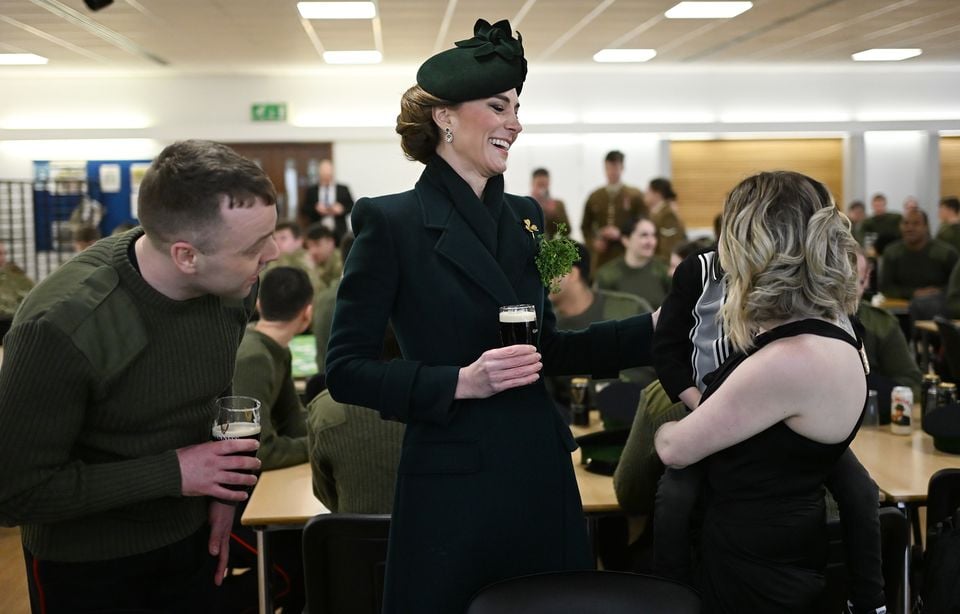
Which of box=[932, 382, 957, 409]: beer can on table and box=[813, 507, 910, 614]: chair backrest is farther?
box=[932, 382, 957, 409]: beer can on table

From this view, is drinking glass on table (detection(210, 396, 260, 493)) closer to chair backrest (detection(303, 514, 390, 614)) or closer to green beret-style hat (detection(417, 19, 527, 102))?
chair backrest (detection(303, 514, 390, 614))

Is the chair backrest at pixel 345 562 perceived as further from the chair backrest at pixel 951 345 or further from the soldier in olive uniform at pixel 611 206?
the soldier in olive uniform at pixel 611 206

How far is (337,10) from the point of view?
856 cm

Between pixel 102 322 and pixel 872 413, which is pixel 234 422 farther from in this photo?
pixel 872 413

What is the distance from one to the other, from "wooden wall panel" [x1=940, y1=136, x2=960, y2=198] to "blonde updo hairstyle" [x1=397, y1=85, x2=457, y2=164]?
1434 cm

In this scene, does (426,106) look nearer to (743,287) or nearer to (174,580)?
(743,287)

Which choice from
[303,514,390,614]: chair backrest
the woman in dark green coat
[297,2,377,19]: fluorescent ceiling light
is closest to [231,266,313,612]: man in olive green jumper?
[303,514,390,614]: chair backrest

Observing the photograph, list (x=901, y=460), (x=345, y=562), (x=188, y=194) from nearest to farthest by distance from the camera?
(x=188, y=194) < (x=345, y=562) < (x=901, y=460)

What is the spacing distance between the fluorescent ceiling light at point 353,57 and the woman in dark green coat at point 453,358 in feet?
31.7

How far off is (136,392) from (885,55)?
42.0ft

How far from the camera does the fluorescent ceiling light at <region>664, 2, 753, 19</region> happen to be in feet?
28.1

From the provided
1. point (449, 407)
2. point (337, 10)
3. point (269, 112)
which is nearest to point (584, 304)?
point (449, 407)

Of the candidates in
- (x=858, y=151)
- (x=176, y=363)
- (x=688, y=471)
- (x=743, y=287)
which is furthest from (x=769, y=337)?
(x=858, y=151)

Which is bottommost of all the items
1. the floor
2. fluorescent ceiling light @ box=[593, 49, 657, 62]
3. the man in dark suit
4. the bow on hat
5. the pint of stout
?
the floor
